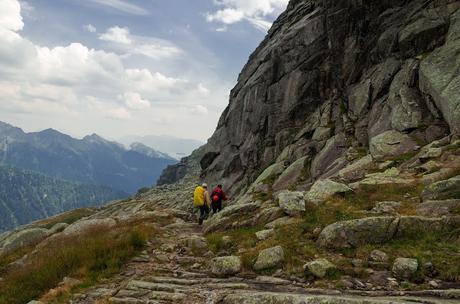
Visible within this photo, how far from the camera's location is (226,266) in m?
14.8

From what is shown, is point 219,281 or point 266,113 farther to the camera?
point 266,113

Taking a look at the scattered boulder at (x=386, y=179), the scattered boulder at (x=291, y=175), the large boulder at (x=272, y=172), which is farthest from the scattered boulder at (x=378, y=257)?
the large boulder at (x=272, y=172)

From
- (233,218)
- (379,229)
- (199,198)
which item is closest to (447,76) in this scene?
(379,229)

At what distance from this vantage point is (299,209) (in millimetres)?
20156

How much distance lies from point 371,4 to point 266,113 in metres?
18.7

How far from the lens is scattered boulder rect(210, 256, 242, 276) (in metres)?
14.6

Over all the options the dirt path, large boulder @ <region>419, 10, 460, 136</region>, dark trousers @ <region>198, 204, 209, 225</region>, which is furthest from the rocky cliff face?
the dirt path

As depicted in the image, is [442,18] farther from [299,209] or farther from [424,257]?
[424,257]

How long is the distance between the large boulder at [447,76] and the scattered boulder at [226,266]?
745 inches

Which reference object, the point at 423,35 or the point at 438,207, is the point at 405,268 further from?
the point at 423,35

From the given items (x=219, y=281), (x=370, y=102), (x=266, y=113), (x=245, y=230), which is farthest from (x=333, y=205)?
(x=266, y=113)

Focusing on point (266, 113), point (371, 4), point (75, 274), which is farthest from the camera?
point (266, 113)

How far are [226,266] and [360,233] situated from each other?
5.77 metres

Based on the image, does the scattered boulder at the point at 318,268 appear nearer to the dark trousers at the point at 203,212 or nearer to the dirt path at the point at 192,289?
the dirt path at the point at 192,289
